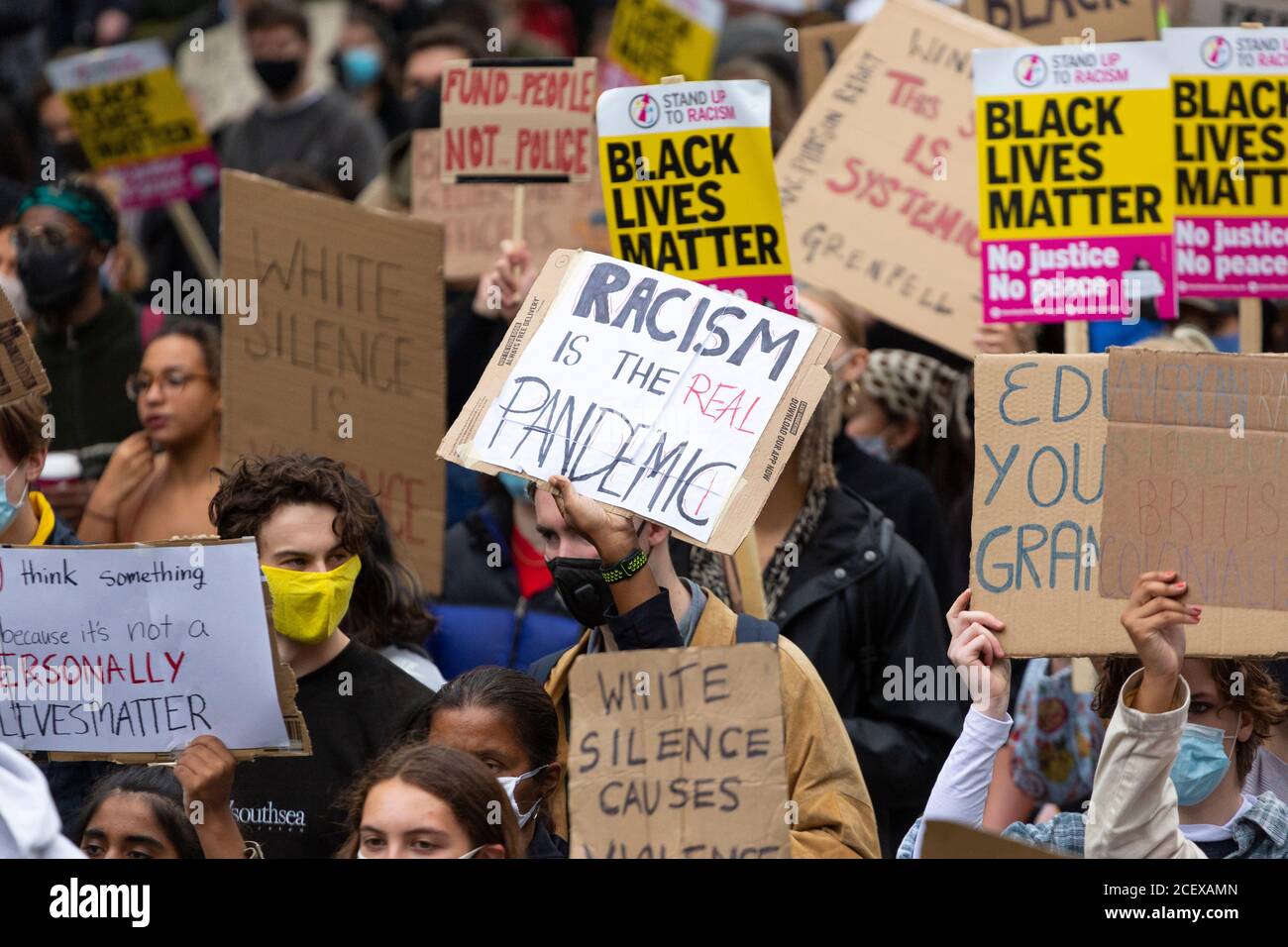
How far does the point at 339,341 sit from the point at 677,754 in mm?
3101

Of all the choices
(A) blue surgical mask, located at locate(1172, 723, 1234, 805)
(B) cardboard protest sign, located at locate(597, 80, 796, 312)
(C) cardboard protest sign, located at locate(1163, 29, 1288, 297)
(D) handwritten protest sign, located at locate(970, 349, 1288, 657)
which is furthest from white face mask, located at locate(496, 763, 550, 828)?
(C) cardboard protest sign, located at locate(1163, 29, 1288, 297)

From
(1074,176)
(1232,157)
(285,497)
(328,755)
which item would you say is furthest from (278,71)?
(328,755)

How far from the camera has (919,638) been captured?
220 inches

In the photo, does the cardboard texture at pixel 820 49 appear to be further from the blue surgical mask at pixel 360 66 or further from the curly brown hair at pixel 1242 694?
the curly brown hair at pixel 1242 694

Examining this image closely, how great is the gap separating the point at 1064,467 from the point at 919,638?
1.11 m

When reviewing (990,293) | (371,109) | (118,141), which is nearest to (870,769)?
(990,293)

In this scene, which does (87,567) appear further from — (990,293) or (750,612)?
(990,293)

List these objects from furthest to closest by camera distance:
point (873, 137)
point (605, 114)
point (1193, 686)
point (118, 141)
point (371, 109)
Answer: point (371, 109), point (118, 141), point (873, 137), point (605, 114), point (1193, 686)

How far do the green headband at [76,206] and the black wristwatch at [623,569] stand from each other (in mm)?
3585

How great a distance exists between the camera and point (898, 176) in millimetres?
7422

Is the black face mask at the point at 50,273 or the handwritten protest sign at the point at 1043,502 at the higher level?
the black face mask at the point at 50,273

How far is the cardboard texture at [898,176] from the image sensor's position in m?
7.26

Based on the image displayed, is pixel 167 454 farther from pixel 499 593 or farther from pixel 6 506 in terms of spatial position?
pixel 6 506

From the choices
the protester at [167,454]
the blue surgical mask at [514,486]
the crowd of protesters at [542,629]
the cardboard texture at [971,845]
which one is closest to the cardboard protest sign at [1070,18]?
the crowd of protesters at [542,629]
